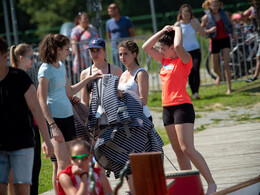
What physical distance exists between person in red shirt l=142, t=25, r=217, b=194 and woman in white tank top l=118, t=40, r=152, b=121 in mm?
213

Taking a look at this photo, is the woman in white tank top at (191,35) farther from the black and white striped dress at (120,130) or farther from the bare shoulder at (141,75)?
the black and white striped dress at (120,130)

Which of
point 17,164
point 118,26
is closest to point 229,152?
point 17,164

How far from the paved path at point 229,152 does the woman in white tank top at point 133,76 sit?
92 cm

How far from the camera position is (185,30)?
1194 cm

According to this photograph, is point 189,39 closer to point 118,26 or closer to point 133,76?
point 118,26

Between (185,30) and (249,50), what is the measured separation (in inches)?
108

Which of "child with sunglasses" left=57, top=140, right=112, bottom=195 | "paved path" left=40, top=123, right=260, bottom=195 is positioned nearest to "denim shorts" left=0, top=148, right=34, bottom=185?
"child with sunglasses" left=57, top=140, right=112, bottom=195

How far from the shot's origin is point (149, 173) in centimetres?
436

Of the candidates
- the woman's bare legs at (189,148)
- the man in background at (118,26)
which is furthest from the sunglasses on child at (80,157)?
the man in background at (118,26)

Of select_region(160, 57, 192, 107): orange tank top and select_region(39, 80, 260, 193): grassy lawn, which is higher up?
select_region(160, 57, 192, 107): orange tank top

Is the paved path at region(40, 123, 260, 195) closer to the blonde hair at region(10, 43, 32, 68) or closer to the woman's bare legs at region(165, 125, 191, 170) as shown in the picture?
the woman's bare legs at region(165, 125, 191, 170)

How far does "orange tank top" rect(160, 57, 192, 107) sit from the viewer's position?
552cm

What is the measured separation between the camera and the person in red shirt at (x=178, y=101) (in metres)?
5.47

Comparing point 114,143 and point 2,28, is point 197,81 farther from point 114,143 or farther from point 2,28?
point 2,28
